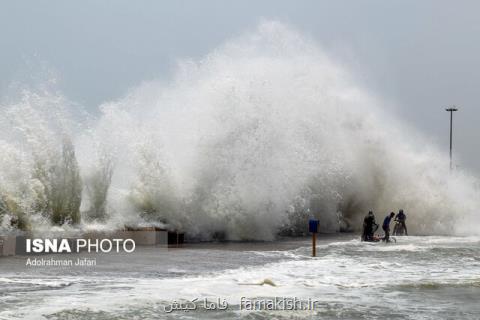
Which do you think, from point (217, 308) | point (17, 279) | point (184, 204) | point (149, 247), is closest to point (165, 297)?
point (217, 308)

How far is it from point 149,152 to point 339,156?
430 inches

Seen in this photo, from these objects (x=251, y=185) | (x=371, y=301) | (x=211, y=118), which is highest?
(x=211, y=118)

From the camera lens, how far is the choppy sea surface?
8.55 metres

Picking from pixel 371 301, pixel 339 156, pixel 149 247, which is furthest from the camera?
pixel 339 156

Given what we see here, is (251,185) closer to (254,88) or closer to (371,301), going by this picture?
(254,88)

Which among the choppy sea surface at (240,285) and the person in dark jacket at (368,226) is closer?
the choppy sea surface at (240,285)

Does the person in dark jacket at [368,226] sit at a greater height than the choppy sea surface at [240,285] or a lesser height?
greater

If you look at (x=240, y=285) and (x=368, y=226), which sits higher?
(x=368, y=226)

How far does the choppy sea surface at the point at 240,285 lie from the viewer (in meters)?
8.55

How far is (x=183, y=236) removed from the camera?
19.7 meters

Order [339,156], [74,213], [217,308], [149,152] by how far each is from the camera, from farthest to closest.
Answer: [339,156], [149,152], [74,213], [217,308]

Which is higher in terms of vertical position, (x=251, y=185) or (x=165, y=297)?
(x=251, y=185)

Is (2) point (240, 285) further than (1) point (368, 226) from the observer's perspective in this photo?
No

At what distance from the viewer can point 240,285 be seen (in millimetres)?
10641
